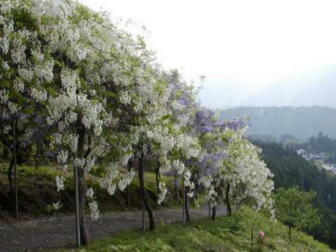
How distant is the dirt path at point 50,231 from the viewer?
16.7 m

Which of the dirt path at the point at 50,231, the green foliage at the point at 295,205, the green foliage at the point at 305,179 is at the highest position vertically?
the dirt path at the point at 50,231

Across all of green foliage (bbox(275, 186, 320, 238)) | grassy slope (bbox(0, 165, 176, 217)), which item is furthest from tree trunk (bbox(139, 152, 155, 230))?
green foliage (bbox(275, 186, 320, 238))

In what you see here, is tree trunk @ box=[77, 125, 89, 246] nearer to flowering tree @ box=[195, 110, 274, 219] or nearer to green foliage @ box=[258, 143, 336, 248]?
flowering tree @ box=[195, 110, 274, 219]

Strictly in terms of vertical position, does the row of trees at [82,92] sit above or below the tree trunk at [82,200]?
above

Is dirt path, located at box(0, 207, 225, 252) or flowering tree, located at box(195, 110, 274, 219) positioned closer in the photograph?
dirt path, located at box(0, 207, 225, 252)

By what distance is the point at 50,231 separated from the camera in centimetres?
1989

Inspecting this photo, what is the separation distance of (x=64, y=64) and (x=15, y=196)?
34.6 ft

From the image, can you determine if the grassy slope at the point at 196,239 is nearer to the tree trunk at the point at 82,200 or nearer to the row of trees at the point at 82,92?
the tree trunk at the point at 82,200

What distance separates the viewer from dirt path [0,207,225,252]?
1673 cm

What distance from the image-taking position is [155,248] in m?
17.0

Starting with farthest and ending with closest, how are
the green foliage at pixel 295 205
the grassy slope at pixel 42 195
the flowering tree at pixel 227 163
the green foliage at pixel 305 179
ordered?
the green foliage at pixel 305 179 → the green foliage at pixel 295 205 → the flowering tree at pixel 227 163 → the grassy slope at pixel 42 195

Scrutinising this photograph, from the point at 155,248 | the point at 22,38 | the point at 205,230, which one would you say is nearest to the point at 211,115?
the point at 205,230

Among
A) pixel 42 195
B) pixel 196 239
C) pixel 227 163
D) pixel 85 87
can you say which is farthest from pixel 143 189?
pixel 227 163

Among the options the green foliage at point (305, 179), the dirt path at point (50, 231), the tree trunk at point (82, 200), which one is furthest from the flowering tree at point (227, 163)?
the green foliage at point (305, 179)
